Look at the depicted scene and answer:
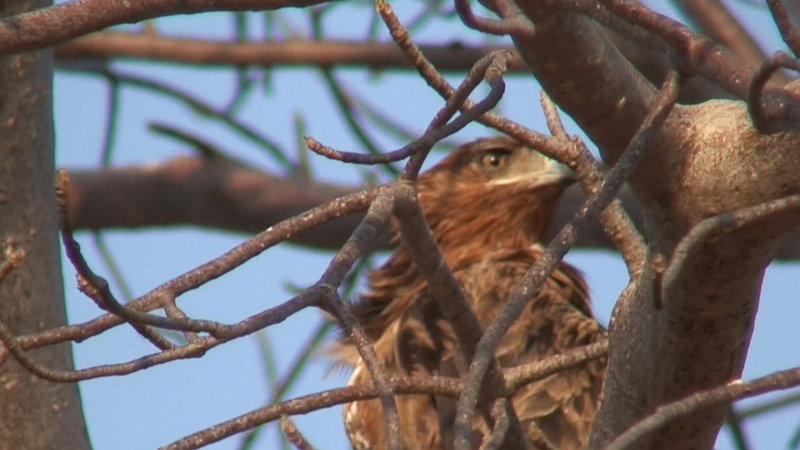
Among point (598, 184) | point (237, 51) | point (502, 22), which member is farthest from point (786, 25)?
point (237, 51)

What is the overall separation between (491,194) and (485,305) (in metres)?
1.50

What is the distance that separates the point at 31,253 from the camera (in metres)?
3.45

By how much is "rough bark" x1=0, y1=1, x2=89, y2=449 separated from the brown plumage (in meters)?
0.95

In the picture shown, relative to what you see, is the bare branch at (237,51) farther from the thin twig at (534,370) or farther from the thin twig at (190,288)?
the thin twig at (190,288)

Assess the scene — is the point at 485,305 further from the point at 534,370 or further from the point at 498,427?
the point at 498,427

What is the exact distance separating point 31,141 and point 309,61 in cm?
346

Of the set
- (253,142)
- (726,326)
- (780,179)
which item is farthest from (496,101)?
(253,142)

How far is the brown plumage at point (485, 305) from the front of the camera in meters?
4.52

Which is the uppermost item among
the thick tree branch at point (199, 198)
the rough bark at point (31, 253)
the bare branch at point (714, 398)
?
the thick tree branch at point (199, 198)

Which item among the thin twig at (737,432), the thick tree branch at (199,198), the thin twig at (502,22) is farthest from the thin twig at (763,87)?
the thick tree branch at (199,198)

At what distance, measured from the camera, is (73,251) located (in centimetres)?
213

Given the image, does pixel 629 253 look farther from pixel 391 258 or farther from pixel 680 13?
pixel 680 13

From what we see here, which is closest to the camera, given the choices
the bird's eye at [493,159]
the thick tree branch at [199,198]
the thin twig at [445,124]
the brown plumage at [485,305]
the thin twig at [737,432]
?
the thin twig at [445,124]

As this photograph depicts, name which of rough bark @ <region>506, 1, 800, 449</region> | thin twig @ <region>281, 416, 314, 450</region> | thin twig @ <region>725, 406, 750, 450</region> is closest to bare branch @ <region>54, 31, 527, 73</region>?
thin twig @ <region>725, 406, 750, 450</region>
